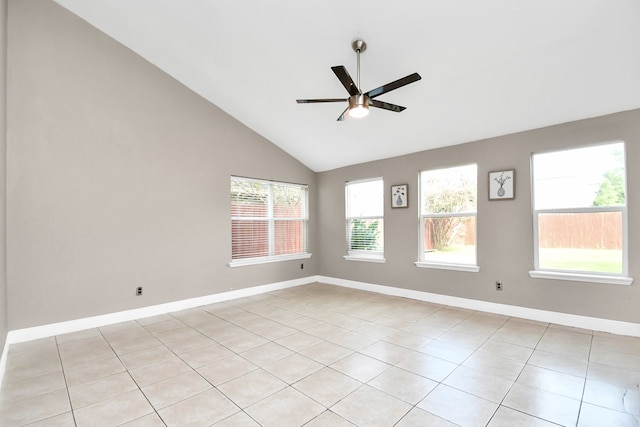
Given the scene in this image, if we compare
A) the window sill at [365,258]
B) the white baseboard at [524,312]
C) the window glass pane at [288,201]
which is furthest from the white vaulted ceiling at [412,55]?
the white baseboard at [524,312]

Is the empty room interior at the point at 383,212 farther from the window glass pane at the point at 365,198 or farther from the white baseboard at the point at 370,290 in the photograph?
the window glass pane at the point at 365,198

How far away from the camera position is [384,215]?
5.37 m

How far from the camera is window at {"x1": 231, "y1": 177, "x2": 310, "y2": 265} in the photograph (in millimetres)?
5152

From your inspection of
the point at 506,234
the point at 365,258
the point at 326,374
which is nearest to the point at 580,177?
the point at 506,234

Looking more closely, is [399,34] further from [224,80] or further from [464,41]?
[224,80]

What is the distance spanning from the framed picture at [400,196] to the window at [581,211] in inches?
69.2

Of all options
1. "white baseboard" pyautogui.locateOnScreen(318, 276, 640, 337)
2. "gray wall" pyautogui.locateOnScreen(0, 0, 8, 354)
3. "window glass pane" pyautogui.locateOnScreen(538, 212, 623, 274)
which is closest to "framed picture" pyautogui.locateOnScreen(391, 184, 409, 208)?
"white baseboard" pyautogui.locateOnScreen(318, 276, 640, 337)

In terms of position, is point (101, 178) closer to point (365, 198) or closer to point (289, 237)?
point (289, 237)

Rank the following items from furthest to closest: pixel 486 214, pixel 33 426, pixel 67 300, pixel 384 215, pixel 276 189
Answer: pixel 276 189 → pixel 384 215 → pixel 486 214 → pixel 67 300 → pixel 33 426

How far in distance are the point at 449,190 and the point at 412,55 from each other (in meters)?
2.24

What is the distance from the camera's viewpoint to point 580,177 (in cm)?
355

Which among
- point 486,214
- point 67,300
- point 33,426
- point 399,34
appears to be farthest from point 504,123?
point 67,300

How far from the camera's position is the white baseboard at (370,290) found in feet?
10.6

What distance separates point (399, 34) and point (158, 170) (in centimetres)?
353
